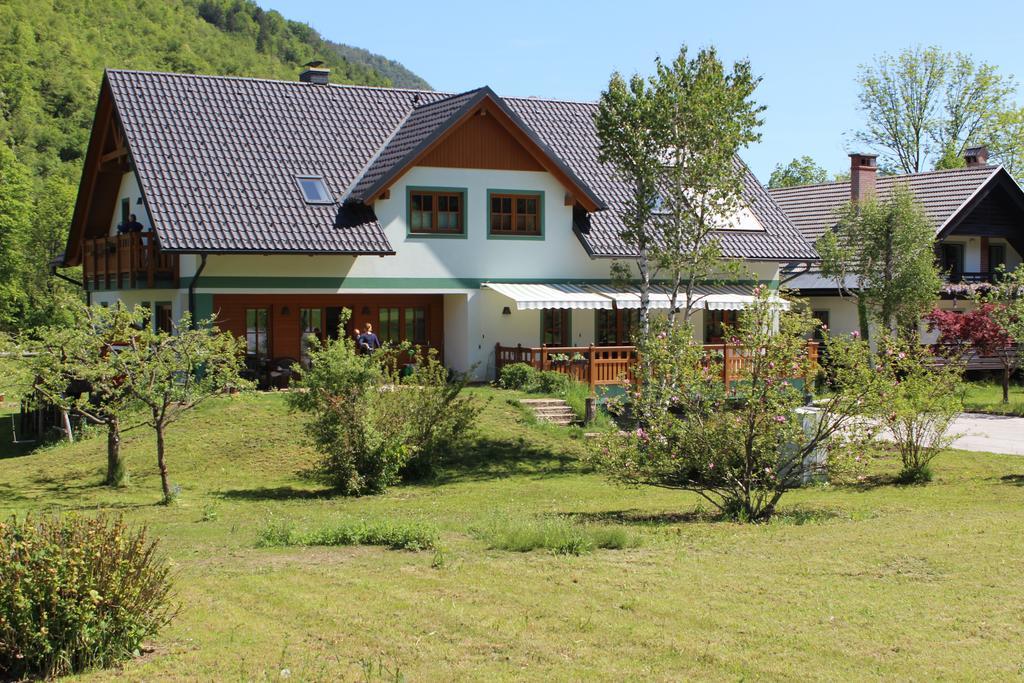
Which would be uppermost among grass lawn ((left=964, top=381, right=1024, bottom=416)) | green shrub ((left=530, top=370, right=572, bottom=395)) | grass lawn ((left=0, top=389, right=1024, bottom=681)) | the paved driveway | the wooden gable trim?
the wooden gable trim

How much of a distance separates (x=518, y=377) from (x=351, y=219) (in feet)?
16.7

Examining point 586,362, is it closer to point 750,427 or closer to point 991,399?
point 991,399

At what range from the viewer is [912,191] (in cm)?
4003

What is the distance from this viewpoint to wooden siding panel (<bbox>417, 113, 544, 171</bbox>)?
92.9 ft

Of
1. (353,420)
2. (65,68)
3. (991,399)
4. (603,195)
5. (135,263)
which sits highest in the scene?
(65,68)

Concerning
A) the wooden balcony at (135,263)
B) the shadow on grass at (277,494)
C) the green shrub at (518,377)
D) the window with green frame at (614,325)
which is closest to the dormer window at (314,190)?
the wooden balcony at (135,263)

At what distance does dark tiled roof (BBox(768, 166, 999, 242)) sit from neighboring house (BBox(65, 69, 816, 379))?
33.9 feet

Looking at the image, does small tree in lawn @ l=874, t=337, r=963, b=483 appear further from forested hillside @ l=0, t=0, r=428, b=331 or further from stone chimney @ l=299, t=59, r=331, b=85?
forested hillside @ l=0, t=0, r=428, b=331

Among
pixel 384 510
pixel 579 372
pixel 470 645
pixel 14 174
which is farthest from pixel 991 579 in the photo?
pixel 14 174

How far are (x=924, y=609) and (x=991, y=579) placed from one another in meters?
1.35

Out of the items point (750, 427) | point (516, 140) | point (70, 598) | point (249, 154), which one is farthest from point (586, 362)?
point (70, 598)

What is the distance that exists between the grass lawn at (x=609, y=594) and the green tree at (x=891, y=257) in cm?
1697

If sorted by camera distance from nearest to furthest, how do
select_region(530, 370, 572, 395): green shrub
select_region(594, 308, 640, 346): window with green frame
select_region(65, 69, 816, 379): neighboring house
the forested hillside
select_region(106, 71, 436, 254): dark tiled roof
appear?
1. select_region(106, 71, 436, 254): dark tiled roof
2. select_region(65, 69, 816, 379): neighboring house
3. select_region(530, 370, 572, 395): green shrub
4. select_region(594, 308, 640, 346): window with green frame
5. the forested hillside

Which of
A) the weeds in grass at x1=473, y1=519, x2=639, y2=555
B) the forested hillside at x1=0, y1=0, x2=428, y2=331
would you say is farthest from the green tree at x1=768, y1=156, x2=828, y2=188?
the weeds in grass at x1=473, y1=519, x2=639, y2=555
